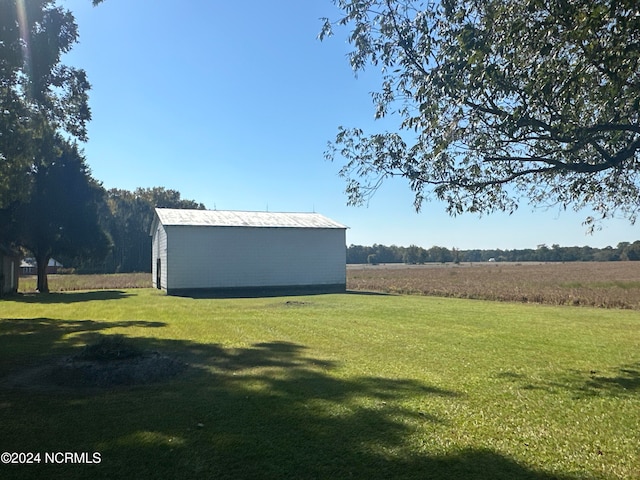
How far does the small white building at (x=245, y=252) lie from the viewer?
28828 millimetres

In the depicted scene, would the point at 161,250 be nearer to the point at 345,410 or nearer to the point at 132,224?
the point at 345,410

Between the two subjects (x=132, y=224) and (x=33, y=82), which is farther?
(x=132, y=224)

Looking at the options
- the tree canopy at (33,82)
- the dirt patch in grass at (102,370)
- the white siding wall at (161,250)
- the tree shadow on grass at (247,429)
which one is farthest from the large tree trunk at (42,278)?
the tree shadow on grass at (247,429)

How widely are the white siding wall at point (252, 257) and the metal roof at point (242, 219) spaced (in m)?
0.46

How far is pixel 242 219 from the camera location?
3266 centimetres

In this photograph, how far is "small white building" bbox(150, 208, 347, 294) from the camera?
28828mm

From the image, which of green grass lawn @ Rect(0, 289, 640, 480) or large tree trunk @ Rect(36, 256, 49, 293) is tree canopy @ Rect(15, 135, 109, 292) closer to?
large tree trunk @ Rect(36, 256, 49, 293)

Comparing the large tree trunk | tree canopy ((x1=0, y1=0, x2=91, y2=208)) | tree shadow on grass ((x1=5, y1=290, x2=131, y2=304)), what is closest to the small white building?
tree shadow on grass ((x1=5, y1=290, x2=131, y2=304))

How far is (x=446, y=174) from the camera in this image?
8.37 metres

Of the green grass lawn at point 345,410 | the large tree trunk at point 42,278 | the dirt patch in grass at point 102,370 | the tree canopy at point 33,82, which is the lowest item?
the green grass lawn at point 345,410

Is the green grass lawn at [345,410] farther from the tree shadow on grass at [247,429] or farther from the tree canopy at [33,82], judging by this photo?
the tree canopy at [33,82]

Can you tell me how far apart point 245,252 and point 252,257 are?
0.58 metres

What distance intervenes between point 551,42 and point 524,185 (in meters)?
3.52

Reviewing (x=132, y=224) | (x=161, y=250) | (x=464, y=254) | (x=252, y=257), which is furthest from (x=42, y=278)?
(x=464, y=254)
